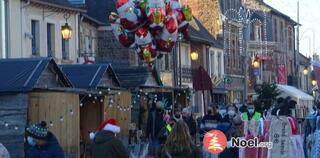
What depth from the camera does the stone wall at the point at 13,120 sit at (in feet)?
56.6

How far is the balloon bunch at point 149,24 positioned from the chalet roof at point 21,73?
122 inches

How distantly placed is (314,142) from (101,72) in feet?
25.2

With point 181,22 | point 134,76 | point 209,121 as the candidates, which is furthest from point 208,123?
point 134,76

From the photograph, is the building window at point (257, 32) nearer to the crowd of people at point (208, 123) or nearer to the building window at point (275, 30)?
the building window at point (275, 30)

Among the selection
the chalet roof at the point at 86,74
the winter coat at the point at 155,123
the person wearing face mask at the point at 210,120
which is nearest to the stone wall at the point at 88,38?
the chalet roof at the point at 86,74

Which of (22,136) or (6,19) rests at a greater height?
(6,19)

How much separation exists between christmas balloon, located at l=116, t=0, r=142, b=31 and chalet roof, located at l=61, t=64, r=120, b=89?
6.54 ft

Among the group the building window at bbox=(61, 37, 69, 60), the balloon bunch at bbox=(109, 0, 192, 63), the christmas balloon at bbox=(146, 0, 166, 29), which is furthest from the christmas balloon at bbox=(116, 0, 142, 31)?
the building window at bbox=(61, 37, 69, 60)

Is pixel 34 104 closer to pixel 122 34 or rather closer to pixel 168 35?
pixel 168 35

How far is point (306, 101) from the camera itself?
55.2 meters

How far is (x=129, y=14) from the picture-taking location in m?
21.2

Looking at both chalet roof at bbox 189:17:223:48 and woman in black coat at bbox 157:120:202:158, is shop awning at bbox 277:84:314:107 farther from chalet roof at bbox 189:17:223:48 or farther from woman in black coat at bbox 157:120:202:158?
woman in black coat at bbox 157:120:202:158

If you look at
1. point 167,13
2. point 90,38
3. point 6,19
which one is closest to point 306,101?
point 90,38

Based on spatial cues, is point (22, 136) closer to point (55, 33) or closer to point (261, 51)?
point (55, 33)
